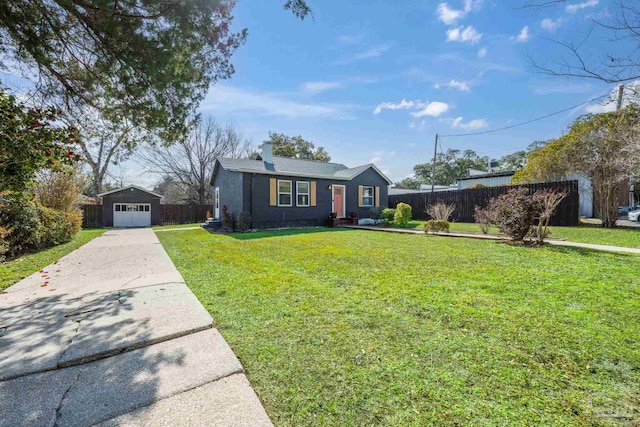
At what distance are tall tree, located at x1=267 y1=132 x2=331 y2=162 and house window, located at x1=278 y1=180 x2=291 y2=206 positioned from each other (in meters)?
16.9

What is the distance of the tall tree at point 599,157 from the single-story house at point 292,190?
8403 mm

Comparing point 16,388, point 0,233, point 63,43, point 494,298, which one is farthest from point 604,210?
point 0,233

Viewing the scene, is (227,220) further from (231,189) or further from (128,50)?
(128,50)

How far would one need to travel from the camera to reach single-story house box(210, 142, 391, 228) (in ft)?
43.5

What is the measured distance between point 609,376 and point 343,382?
6.18 ft

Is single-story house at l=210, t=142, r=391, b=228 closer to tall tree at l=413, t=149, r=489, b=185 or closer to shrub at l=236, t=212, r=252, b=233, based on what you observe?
shrub at l=236, t=212, r=252, b=233

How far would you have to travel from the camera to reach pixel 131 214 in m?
20.2

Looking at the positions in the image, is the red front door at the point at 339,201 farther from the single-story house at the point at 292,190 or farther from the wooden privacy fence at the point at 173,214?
the wooden privacy fence at the point at 173,214

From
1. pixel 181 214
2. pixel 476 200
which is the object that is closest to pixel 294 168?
pixel 476 200

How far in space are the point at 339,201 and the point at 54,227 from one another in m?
12.3

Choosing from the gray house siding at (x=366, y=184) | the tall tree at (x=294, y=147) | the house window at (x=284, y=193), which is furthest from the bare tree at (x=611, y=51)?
the tall tree at (x=294, y=147)

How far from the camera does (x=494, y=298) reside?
3.50 metres

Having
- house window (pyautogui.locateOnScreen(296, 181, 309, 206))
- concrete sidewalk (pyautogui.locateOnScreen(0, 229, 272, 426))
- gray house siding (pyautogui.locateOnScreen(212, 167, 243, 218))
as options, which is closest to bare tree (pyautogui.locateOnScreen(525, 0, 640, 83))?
concrete sidewalk (pyautogui.locateOnScreen(0, 229, 272, 426))

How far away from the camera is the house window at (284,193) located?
14008 mm
